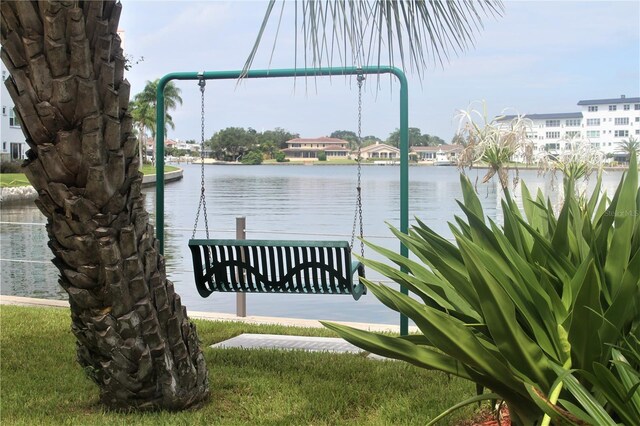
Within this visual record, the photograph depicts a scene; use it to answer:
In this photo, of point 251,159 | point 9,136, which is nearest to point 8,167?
point 9,136

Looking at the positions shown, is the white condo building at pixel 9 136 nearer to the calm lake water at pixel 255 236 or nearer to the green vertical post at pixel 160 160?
the calm lake water at pixel 255 236

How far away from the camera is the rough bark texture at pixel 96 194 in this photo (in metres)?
3.58

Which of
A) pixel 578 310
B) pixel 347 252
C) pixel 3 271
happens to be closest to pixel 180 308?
pixel 347 252

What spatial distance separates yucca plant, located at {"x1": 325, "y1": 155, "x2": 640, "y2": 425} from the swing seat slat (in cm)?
179

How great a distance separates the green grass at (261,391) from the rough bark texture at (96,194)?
0.92 feet

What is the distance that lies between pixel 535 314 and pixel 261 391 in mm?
2034

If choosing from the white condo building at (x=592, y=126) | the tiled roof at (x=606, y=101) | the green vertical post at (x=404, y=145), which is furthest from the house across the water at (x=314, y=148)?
the green vertical post at (x=404, y=145)

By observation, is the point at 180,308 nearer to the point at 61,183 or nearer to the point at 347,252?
the point at 61,183

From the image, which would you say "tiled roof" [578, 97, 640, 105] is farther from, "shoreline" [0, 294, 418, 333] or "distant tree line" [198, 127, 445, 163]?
"shoreline" [0, 294, 418, 333]

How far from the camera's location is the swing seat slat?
17.5 ft

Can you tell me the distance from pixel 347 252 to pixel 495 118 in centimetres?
174

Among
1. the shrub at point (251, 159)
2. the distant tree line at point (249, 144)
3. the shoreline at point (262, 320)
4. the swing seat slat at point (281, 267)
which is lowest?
the shoreline at point (262, 320)

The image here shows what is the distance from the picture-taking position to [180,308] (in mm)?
4211

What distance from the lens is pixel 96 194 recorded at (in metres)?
3.71
